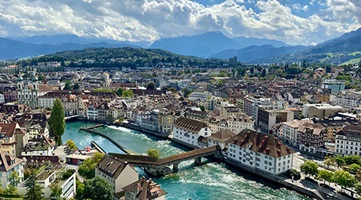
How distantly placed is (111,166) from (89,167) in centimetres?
334

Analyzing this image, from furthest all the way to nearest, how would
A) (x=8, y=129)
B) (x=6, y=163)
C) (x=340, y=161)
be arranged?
(x=8, y=129) < (x=340, y=161) < (x=6, y=163)

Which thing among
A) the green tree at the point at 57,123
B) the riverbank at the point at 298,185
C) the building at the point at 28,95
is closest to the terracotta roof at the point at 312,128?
the riverbank at the point at 298,185

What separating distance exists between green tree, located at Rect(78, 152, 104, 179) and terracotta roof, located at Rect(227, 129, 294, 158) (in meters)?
13.8

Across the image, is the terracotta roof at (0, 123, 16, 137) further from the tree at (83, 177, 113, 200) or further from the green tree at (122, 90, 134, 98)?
the green tree at (122, 90, 134, 98)

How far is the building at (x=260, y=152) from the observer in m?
30.4

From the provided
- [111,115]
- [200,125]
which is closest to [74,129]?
[111,115]

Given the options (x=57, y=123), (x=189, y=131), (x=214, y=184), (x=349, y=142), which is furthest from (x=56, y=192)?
(x=349, y=142)

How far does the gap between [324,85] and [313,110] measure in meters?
30.6

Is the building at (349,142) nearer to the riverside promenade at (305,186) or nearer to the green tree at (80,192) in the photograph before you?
the riverside promenade at (305,186)

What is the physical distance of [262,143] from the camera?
3180 centimetres

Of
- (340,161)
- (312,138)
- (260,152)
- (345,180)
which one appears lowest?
(345,180)

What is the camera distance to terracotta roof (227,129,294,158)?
3056 cm

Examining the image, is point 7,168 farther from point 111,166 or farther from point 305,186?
point 305,186

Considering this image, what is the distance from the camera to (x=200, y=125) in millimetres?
40500
